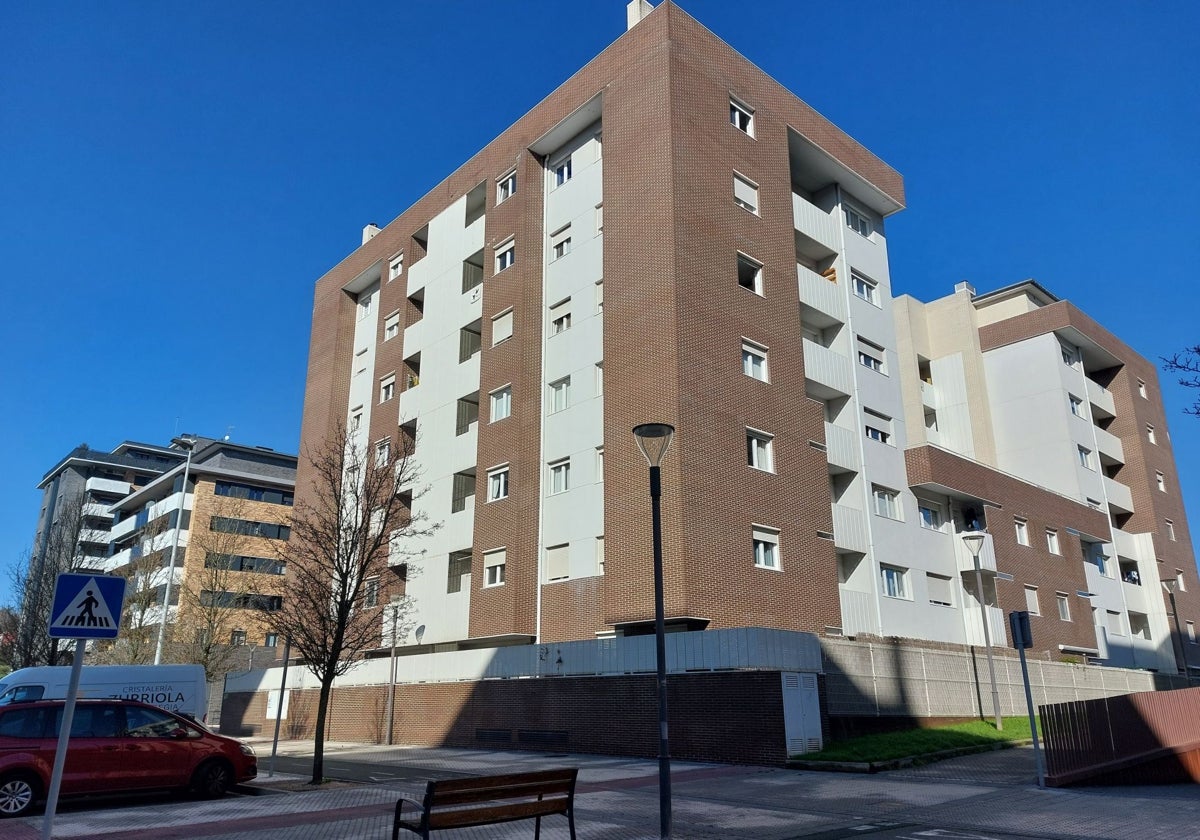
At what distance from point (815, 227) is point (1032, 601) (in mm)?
17797

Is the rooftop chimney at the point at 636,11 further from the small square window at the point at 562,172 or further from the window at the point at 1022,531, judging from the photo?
the window at the point at 1022,531

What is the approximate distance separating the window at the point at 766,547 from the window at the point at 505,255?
1419 centimetres

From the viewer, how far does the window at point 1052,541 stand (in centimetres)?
3824

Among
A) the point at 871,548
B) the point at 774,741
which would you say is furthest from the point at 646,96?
Result: the point at 774,741

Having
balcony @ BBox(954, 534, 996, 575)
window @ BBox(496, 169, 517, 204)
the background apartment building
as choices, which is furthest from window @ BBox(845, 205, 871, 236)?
window @ BBox(496, 169, 517, 204)

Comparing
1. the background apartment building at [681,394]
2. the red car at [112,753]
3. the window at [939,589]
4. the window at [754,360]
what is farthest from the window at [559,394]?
the red car at [112,753]

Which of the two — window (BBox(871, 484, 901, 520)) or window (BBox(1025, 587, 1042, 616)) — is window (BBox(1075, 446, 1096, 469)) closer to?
window (BBox(1025, 587, 1042, 616))

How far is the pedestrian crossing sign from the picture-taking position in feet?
26.3

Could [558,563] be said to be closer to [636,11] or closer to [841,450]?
[841,450]

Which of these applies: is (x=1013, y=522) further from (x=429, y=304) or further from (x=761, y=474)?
(x=429, y=304)

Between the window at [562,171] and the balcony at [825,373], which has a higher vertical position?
the window at [562,171]

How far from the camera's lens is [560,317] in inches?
1191

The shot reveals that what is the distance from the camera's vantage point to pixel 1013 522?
36.0 meters

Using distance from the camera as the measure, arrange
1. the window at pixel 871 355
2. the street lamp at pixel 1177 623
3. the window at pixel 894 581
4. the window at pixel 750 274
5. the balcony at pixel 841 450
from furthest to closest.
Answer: the street lamp at pixel 1177 623 < the window at pixel 871 355 < the window at pixel 894 581 < the balcony at pixel 841 450 < the window at pixel 750 274
